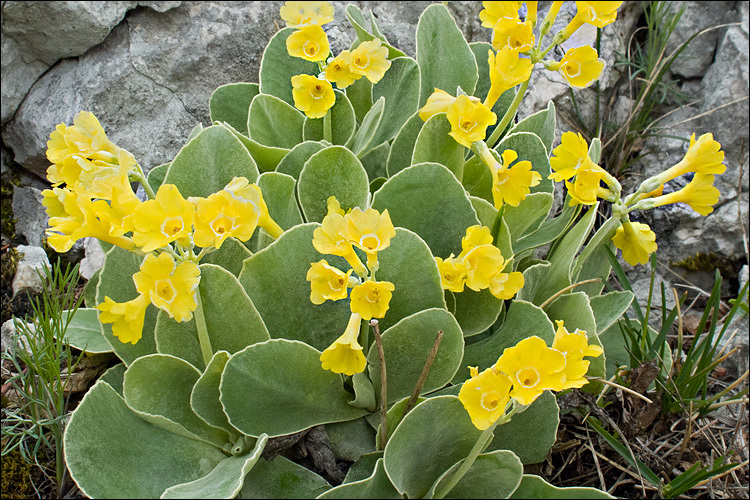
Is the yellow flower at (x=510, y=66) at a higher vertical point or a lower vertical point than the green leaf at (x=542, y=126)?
higher

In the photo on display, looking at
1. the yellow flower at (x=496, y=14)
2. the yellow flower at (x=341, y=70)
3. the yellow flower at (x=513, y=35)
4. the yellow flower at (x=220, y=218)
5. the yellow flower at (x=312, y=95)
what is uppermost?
the yellow flower at (x=496, y=14)

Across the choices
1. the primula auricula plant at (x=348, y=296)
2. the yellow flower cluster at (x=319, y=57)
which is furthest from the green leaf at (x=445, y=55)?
the yellow flower cluster at (x=319, y=57)

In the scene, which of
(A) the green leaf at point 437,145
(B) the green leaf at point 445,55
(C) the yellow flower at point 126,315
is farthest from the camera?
(B) the green leaf at point 445,55

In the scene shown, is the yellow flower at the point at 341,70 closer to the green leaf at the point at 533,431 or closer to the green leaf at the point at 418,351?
the green leaf at the point at 418,351

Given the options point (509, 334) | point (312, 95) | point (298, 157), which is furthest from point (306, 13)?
point (509, 334)

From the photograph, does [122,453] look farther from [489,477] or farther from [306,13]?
[306,13]

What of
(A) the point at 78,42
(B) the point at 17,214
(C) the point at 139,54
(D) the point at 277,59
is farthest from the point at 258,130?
(B) the point at 17,214
